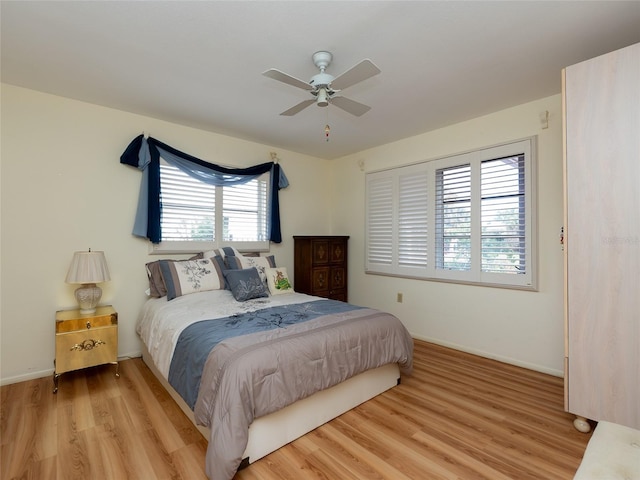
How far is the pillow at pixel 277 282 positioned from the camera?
11.8 ft

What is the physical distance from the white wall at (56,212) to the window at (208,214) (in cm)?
31

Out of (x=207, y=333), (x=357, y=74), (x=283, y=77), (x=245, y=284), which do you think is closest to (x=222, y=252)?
(x=245, y=284)

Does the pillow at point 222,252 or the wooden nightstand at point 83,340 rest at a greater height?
the pillow at point 222,252

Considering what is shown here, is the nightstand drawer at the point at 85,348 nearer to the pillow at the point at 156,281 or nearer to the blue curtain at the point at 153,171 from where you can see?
the pillow at the point at 156,281

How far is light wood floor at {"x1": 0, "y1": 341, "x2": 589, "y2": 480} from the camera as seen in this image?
178 centimetres

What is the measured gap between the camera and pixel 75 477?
171 centimetres

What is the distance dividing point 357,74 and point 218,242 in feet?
8.97

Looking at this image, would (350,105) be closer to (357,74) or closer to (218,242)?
(357,74)

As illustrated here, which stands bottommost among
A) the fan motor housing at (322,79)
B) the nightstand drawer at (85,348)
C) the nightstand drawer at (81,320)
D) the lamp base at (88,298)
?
the nightstand drawer at (85,348)

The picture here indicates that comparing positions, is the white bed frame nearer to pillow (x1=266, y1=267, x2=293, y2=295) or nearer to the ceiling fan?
pillow (x1=266, y1=267, x2=293, y2=295)

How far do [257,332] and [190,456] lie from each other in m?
0.78

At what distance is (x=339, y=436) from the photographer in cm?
210

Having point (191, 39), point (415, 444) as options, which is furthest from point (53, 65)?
point (415, 444)

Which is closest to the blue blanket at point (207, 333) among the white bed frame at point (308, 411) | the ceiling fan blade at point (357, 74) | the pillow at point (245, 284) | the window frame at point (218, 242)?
the white bed frame at point (308, 411)
